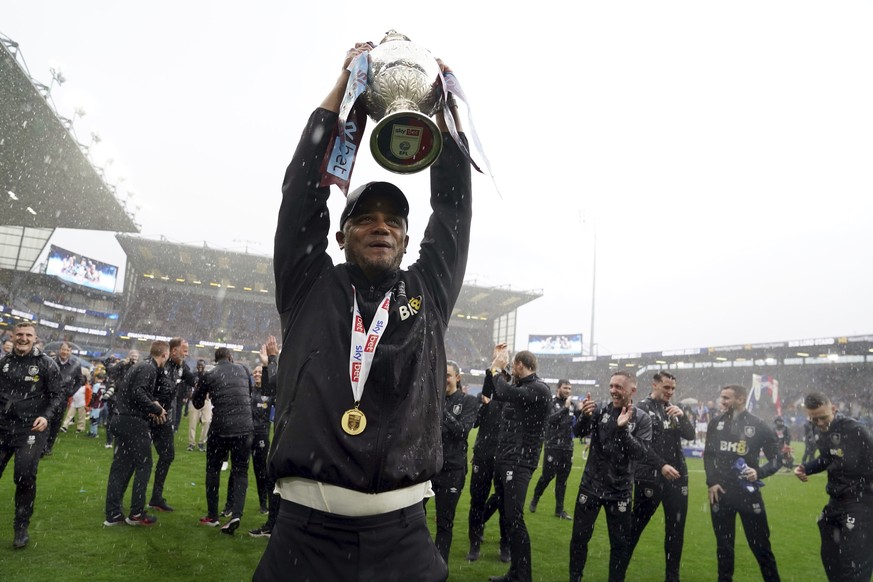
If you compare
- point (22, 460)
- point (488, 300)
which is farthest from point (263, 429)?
point (488, 300)

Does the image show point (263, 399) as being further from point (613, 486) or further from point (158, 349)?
point (613, 486)

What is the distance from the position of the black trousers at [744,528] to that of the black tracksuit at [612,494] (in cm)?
112

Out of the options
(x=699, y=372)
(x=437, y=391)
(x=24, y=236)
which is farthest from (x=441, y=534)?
(x=699, y=372)

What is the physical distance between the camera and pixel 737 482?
627cm

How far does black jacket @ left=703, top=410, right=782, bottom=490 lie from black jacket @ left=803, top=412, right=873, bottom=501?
695mm

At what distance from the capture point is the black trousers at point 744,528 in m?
5.75

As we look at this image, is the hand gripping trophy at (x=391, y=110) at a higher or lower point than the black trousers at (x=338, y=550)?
higher

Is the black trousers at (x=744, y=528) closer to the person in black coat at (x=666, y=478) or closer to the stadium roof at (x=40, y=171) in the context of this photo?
the person in black coat at (x=666, y=478)

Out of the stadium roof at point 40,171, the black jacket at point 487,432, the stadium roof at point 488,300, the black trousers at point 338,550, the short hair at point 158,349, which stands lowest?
the black jacket at point 487,432

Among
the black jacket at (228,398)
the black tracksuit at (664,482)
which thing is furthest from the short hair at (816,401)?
the black jacket at (228,398)

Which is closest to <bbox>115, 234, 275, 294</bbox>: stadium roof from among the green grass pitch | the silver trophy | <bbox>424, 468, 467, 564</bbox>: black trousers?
the green grass pitch

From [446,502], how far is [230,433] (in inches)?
111

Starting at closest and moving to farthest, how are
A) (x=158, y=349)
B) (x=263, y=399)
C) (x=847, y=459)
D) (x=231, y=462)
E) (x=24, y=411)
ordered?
(x=847, y=459) → (x=24, y=411) → (x=231, y=462) → (x=158, y=349) → (x=263, y=399)

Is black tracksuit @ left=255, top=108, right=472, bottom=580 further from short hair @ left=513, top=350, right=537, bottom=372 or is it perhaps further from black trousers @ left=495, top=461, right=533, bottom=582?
short hair @ left=513, top=350, right=537, bottom=372
